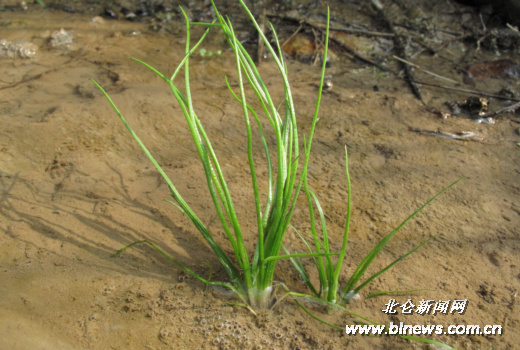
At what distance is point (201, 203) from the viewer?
6.80 ft

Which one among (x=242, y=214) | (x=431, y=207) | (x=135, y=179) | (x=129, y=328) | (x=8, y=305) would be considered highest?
(x=431, y=207)

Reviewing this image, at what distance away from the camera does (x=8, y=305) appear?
1532 mm

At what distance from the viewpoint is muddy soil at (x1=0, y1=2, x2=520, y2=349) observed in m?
1.54

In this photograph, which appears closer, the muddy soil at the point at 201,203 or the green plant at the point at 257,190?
the green plant at the point at 257,190

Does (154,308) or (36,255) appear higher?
(154,308)

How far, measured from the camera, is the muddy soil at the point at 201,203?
1538mm

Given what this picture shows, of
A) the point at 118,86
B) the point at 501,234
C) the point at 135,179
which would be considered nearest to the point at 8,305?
the point at 135,179

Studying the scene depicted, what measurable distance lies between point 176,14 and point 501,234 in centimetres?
346

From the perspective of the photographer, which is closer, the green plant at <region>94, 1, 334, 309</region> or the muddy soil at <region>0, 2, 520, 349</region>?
the green plant at <region>94, 1, 334, 309</region>

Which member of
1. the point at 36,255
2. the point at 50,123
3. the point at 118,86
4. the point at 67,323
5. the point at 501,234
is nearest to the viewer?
the point at 67,323

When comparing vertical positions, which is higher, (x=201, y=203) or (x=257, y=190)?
(x=257, y=190)

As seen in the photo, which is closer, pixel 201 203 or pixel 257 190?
pixel 257 190

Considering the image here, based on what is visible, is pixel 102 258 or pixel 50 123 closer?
pixel 102 258

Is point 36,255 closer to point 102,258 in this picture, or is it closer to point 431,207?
point 102,258
